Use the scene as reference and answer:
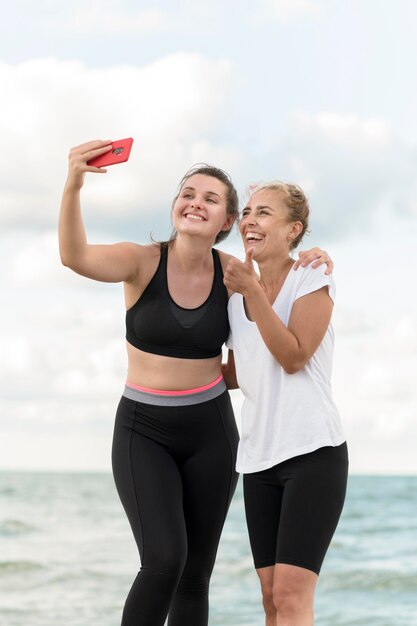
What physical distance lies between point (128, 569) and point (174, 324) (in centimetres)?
1004

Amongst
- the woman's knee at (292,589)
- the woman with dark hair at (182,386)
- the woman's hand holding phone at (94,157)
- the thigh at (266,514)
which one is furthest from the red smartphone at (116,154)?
the woman's knee at (292,589)

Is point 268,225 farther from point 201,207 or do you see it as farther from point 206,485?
point 206,485

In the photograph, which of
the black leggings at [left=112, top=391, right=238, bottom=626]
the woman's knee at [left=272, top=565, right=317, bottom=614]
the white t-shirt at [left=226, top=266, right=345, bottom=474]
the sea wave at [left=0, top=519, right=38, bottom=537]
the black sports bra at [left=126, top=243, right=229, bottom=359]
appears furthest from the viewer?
the sea wave at [left=0, top=519, right=38, bottom=537]

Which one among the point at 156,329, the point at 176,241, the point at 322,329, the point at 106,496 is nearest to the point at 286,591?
the point at 322,329

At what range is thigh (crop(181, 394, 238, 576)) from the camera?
12.8 feet

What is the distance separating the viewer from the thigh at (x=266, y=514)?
3.44 meters

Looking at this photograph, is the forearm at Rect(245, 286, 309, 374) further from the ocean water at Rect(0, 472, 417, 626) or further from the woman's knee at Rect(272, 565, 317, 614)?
the ocean water at Rect(0, 472, 417, 626)

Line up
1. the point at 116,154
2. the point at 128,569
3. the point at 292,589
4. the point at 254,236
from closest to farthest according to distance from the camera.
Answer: the point at 292,589 < the point at 116,154 < the point at 254,236 < the point at 128,569

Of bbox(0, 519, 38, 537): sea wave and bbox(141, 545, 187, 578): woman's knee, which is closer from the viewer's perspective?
bbox(141, 545, 187, 578): woman's knee

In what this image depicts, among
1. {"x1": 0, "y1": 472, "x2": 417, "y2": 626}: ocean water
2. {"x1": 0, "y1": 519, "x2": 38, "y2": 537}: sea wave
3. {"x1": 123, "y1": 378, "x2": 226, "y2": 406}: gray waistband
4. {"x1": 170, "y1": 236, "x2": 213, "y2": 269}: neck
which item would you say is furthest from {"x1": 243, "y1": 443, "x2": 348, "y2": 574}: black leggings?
{"x1": 0, "y1": 519, "x2": 38, "y2": 537}: sea wave

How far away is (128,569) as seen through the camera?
519 inches

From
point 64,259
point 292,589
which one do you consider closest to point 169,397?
point 64,259

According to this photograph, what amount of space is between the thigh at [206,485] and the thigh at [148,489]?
99 millimetres

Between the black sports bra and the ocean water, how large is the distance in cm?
678
